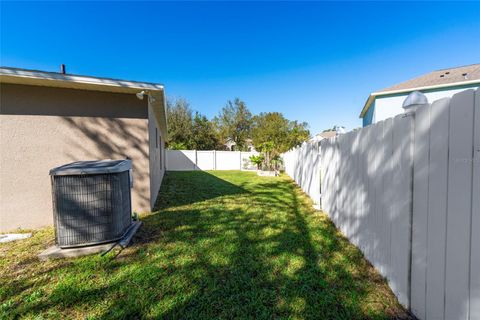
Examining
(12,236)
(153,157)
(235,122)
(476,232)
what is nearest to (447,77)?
(476,232)

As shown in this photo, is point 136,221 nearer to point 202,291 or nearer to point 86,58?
point 202,291

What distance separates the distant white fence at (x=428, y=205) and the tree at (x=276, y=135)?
12.4 m

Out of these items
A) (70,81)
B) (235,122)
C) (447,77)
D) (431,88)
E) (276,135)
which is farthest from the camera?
(235,122)

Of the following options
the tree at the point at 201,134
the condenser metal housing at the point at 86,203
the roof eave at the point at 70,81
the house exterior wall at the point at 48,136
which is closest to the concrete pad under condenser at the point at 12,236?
the house exterior wall at the point at 48,136

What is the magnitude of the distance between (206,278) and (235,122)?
30495 millimetres

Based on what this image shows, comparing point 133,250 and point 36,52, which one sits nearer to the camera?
point 133,250

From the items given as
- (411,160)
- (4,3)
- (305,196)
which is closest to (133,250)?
(411,160)

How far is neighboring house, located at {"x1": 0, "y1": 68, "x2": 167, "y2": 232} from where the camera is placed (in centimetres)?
416

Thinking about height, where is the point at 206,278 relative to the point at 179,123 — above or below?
below

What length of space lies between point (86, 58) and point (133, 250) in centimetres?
1099

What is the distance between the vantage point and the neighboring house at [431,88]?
10.8 metres

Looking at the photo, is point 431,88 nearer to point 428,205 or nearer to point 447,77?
point 447,77

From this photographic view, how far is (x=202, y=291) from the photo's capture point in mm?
2205

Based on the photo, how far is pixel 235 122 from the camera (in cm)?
3203
